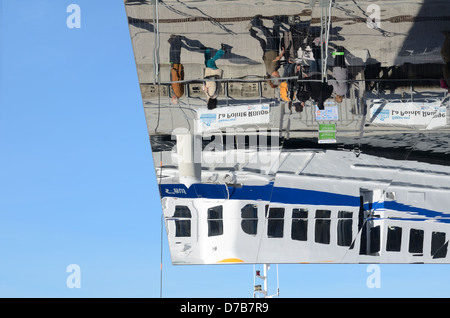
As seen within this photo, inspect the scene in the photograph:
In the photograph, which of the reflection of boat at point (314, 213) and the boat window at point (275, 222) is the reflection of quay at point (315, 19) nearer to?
the reflection of boat at point (314, 213)

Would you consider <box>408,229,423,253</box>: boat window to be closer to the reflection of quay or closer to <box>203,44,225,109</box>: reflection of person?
the reflection of quay

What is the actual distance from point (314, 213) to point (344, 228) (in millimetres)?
624

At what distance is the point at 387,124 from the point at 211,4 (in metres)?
3.54

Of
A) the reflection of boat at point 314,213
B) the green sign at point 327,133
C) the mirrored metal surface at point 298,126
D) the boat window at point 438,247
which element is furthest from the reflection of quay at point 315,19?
the boat window at point 438,247

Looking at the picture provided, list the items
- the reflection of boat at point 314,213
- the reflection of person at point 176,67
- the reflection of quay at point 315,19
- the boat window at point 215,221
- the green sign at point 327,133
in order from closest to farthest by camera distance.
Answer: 1. the reflection of quay at point 315,19
2. the reflection of person at point 176,67
3. the green sign at point 327,133
4. the reflection of boat at point 314,213
5. the boat window at point 215,221

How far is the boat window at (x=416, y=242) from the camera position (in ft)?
41.6

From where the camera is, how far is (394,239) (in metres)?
12.7

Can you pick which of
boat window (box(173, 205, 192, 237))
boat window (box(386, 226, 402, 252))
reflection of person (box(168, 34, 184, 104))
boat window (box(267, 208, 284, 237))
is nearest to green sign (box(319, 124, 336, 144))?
boat window (box(267, 208, 284, 237))

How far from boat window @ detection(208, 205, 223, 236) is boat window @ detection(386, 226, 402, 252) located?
3.03 metres

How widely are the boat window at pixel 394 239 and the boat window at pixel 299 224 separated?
4.93 feet

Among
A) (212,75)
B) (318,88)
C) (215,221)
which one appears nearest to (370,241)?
(215,221)

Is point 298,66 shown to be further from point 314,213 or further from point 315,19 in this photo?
point 314,213

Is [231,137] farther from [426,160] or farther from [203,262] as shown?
[426,160]
